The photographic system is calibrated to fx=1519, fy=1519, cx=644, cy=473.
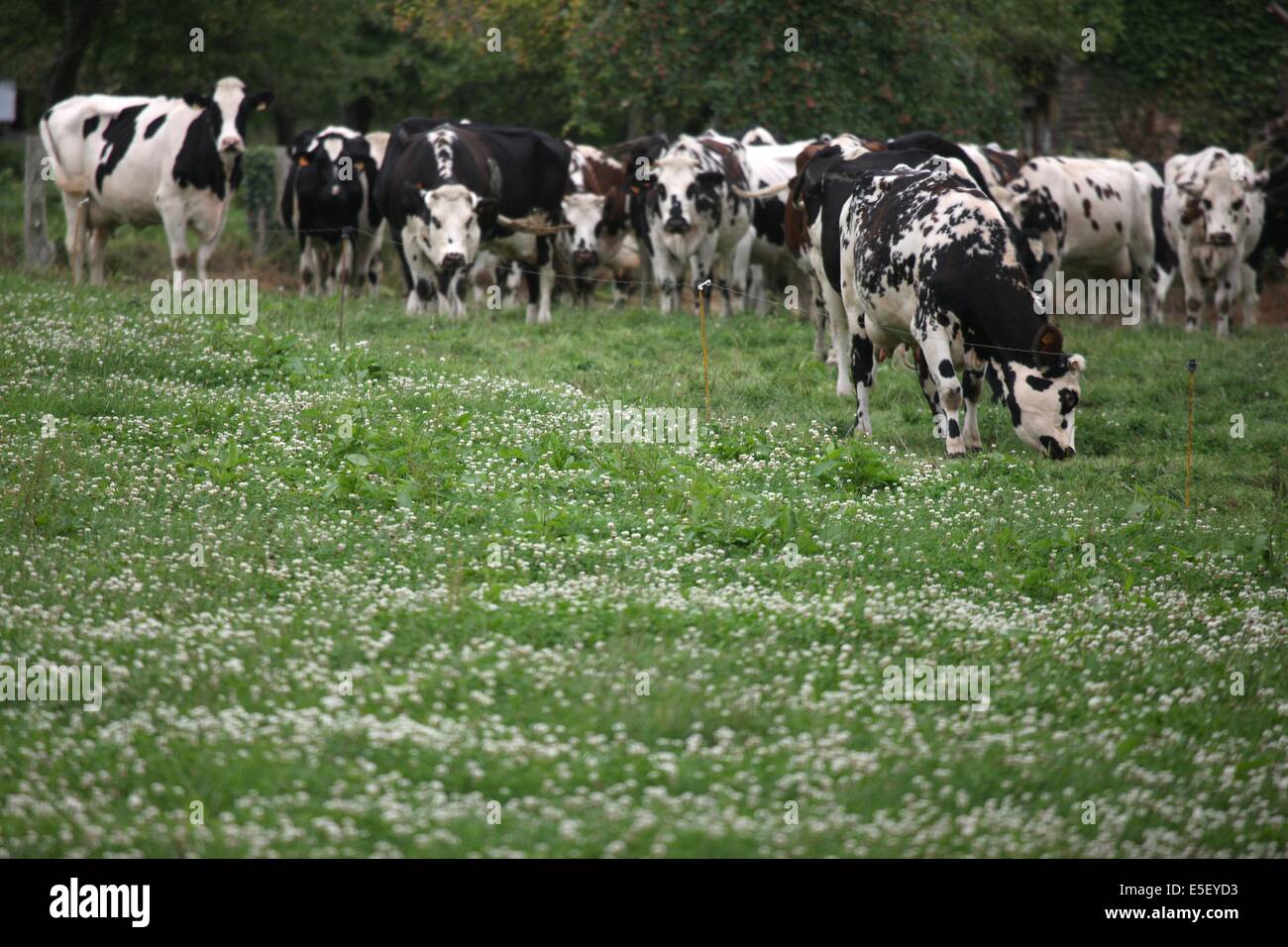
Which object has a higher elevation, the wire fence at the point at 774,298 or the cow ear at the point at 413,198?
the cow ear at the point at 413,198

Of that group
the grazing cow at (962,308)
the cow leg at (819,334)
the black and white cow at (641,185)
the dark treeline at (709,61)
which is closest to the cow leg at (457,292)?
the black and white cow at (641,185)

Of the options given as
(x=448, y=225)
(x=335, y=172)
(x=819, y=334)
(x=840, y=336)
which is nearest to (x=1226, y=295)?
(x=819, y=334)

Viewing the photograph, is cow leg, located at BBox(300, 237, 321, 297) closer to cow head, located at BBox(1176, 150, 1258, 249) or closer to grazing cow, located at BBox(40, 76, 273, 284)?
grazing cow, located at BBox(40, 76, 273, 284)

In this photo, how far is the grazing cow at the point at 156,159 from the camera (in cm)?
1780

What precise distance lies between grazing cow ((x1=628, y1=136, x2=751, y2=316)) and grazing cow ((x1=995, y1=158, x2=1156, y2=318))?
3.59m

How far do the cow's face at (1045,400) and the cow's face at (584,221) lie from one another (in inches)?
358

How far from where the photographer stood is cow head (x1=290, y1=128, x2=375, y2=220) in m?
20.3

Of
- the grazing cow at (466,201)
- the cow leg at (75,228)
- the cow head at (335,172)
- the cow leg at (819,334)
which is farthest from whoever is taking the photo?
the cow head at (335,172)

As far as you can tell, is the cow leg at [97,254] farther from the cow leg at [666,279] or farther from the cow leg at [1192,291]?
the cow leg at [1192,291]

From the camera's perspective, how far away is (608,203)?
70.9ft

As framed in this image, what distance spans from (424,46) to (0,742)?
31.4m

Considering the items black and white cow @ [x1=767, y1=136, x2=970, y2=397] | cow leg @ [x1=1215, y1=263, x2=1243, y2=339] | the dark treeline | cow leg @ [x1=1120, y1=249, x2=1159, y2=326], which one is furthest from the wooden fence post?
cow leg @ [x1=1215, y1=263, x2=1243, y2=339]
